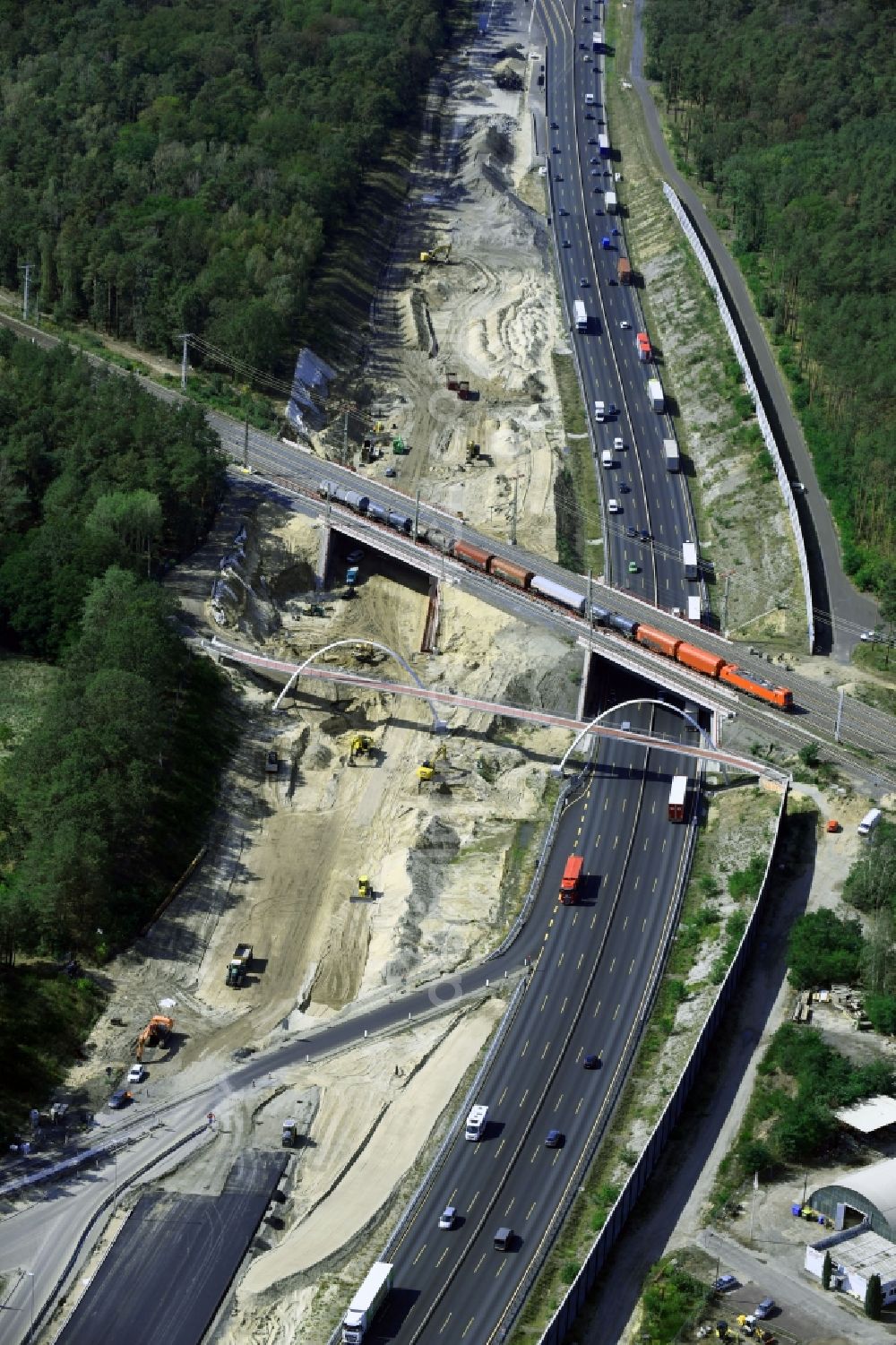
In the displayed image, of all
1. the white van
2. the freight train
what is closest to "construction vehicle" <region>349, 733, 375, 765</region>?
the freight train

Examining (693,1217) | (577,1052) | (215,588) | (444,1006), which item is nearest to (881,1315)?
(693,1217)

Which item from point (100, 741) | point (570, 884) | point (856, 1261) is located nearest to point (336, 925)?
point (570, 884)

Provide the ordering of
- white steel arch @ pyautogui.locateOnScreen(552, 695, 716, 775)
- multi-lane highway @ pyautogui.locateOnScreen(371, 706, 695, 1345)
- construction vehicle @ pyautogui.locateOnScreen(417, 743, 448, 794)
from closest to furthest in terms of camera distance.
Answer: multi-lane highway @ pyautogui.locateOnScreen(371, 706, 695, 1345) → white steel arch @ pyautogui.locateOnScreen(552, 695, 716, 775) → construction vehicle @ pyautogui.locateOnScreen(417, 743, 448, 794)

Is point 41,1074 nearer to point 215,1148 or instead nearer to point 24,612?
point 215,1148

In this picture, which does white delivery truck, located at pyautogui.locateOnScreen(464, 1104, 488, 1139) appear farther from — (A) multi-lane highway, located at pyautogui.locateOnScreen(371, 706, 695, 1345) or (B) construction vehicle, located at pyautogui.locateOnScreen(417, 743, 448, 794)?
(B) construction vehicle, located at pyautogui.locateOnScreen(417, 743, 448, 794)

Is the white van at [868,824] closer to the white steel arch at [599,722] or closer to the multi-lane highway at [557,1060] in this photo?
the multi-lane highway at [557,1060]

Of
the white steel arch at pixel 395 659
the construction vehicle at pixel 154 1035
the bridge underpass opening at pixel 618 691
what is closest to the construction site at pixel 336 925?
the construction vehicle at pixel 154 1035
